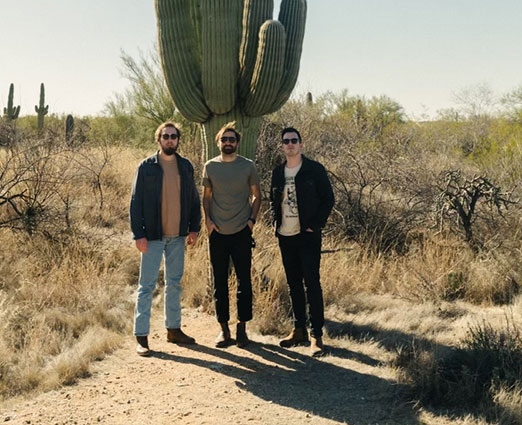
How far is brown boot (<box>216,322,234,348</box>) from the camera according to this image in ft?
18.1

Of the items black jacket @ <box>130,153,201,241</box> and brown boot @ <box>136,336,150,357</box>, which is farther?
brown boot @ <box>136,336,150,357</box>

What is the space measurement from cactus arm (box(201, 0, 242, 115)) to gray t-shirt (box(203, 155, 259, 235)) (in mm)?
1248

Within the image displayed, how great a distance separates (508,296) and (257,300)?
3.21 metres

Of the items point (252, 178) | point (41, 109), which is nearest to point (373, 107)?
point (41, 109)

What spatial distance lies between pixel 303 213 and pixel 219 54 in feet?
7.63

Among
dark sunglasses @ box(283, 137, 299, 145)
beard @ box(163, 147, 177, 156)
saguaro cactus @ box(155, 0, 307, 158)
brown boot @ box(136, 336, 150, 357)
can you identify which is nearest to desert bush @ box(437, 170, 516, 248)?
saguaro cactus @ box(155, 0, 307, 158)

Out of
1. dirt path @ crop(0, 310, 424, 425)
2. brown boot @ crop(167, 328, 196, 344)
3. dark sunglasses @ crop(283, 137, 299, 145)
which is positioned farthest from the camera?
brown boot @ crop(167, 328, 196, 344)

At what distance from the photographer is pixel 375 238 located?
8.61 meters

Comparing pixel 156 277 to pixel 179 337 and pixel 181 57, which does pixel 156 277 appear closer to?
pixel 179 337

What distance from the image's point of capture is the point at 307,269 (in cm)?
518

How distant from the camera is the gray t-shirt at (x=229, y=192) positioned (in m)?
5.21

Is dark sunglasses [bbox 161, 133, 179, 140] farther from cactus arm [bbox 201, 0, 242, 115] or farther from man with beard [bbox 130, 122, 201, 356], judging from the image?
cactus arm [bbox 201, 0, 242, 115]

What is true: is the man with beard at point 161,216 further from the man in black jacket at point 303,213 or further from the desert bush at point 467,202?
the desert bush at point 467,202

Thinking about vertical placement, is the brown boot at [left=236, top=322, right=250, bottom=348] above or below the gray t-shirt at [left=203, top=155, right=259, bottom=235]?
below
